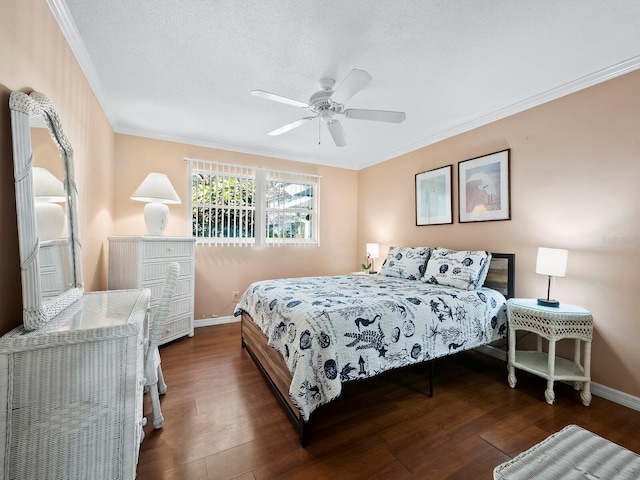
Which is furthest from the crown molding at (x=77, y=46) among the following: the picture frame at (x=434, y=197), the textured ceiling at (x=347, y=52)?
the picture frame at (x=434, y=197)

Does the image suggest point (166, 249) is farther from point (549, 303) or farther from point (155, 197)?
point (549, 303)

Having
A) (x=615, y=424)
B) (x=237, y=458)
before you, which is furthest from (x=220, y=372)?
(x=615, y=424)

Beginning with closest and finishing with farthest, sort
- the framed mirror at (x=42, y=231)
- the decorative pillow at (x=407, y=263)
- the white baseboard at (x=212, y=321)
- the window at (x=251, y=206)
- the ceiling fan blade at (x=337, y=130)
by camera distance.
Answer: the framed mirror at (x=42, y=231), the ceiling fan blade at (x=337, y=130), the decorative pillow at (x=407, y=263), the white baseboard at (x=212, y=321), the window at (x=251, y=206)

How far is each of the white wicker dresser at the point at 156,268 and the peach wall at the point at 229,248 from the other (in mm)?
480

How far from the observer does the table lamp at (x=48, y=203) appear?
1.26 m

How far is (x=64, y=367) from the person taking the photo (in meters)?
1.06

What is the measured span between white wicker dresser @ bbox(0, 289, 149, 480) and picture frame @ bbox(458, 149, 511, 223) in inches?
128

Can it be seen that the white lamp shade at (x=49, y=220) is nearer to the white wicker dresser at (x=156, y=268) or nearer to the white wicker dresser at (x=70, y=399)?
the white wicker dresser at (x=70, y=399)

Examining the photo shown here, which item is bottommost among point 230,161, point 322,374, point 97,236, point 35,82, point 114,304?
point 322,374

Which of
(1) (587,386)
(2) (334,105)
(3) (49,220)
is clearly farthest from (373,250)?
(3) (49,220)

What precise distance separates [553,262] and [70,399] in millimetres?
3081

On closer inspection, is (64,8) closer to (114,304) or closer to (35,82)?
(35,82)

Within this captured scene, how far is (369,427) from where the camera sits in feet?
5.73

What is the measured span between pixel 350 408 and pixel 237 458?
0.82 metres
